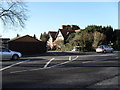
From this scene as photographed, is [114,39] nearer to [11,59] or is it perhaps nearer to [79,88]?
[11,59]

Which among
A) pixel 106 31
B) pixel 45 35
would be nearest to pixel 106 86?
pixel 106 31

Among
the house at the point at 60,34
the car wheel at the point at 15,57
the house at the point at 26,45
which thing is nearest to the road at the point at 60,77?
the car wheel at the point at 15,57

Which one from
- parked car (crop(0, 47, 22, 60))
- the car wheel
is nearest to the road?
parked car (crop(0, 47, 22, 60))

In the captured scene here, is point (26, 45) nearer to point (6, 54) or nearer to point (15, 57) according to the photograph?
point (15, 57)

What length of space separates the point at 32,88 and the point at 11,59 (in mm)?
13760

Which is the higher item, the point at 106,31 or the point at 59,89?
the point at 106,31

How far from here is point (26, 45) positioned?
3347cm

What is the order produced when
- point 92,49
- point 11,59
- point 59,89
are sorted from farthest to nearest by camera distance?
1. point 92,49
2. point 11,59
3. point 59,89

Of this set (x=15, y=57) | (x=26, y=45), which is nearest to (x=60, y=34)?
(x=26, y=45)

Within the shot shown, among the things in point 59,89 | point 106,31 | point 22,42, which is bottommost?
point 59,89

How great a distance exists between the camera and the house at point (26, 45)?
107ft

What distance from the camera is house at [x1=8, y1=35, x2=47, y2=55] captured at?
3260cm

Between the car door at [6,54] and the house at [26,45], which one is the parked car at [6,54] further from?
the house at [26,45]

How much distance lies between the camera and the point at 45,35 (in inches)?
3396
